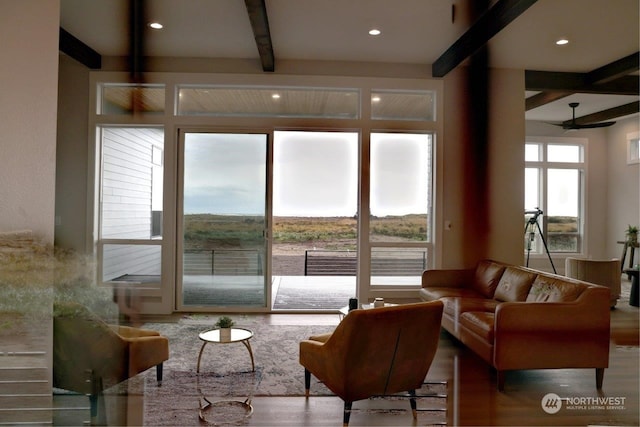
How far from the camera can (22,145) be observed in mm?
802

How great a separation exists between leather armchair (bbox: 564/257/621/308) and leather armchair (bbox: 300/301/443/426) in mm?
948

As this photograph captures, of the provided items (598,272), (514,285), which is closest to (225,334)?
(514,285)

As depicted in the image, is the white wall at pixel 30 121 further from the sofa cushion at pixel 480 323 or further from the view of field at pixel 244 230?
the sofa cushion at pixel 480 323

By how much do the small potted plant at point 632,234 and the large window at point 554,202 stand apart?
0.87 feet

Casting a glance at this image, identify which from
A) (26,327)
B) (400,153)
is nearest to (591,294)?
(400,153)

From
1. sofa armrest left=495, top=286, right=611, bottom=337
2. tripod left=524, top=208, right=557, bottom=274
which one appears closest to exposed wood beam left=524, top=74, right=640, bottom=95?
tripod left=524, top=208, right=557, bottom=274

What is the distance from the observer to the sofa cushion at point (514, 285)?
1.74 m

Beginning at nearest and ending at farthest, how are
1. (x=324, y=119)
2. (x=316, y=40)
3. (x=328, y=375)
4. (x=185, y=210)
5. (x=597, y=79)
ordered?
1. (x=328, y=375)
2. (x=597, y=79)
3. (x=185, y=210)
4. (x=316, y=40)
5. (x=324, y=119)

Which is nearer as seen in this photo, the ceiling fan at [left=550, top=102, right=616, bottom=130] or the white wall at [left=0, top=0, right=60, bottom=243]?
the white wall at [left=0, top=0, right=60, bottom=243]

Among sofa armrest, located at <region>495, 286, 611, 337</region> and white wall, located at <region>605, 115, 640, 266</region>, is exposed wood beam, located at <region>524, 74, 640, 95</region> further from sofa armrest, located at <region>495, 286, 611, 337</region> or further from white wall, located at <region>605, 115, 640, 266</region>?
sofa armrest, located at <region>495, 286, 611, 337</region>

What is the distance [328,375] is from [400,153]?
184 cm

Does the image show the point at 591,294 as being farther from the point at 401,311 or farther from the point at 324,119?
the point at 324,119

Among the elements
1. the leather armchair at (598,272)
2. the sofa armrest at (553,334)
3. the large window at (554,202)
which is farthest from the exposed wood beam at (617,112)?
the sofa armrest at (553,334)

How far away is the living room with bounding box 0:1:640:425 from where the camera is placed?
2.62 feet
